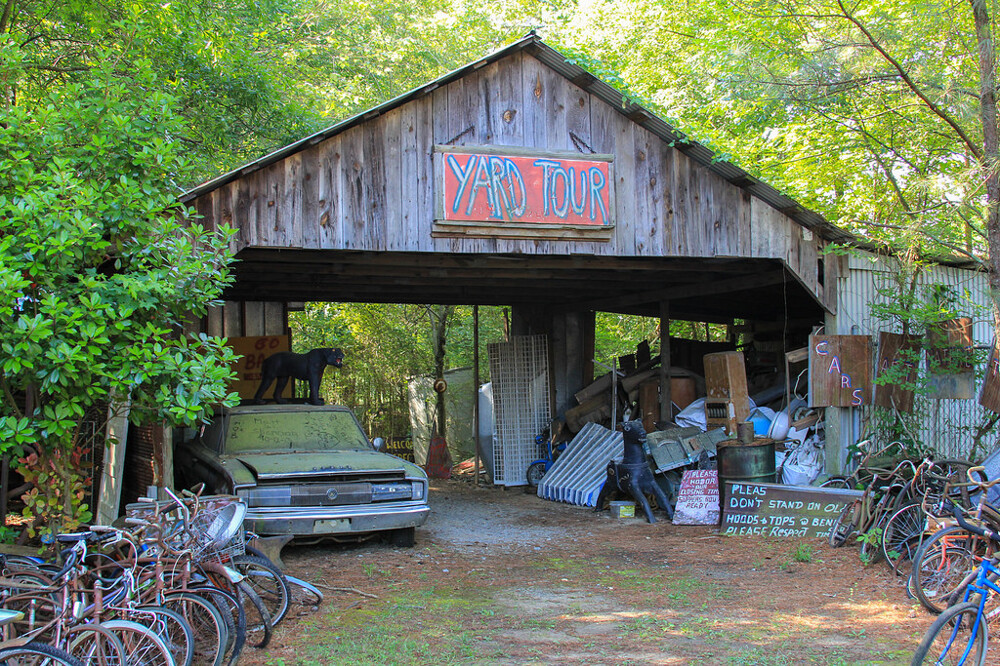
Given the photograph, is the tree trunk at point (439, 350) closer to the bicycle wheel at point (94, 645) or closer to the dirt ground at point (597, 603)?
the dirt ground at point (597, 603)

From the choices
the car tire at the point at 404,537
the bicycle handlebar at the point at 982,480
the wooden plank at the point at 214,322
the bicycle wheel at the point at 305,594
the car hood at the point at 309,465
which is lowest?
the car tire at the point at 404,537

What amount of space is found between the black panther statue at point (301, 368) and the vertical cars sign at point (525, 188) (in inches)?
154

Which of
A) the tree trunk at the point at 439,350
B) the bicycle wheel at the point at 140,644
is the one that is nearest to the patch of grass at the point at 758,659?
the bicycle wheel at the point at 140,644

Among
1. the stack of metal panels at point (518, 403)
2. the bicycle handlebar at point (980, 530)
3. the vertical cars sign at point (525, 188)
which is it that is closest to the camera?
the bicycle handlebar at point (980, 530)

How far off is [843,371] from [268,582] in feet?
22.4

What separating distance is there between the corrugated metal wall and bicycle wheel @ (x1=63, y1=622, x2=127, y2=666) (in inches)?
313

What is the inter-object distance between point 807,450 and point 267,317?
9218 mm

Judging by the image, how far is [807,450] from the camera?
9977mm

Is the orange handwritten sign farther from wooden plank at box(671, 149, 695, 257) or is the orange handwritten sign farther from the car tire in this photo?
the car tire

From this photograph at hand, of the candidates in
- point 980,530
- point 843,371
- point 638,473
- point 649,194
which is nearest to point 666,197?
point 649,194

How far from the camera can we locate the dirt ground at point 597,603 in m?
5.14

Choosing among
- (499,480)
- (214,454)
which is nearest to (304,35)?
(499,480)

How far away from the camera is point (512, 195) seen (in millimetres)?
8430

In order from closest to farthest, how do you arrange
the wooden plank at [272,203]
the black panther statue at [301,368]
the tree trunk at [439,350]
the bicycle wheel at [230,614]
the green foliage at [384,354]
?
the bicycle wheel at [230,614] → the wooden plank at [272,203] → the black panther statue at [301,368] → the tree trunk at [439,350] → the green foliage at [384,354]
